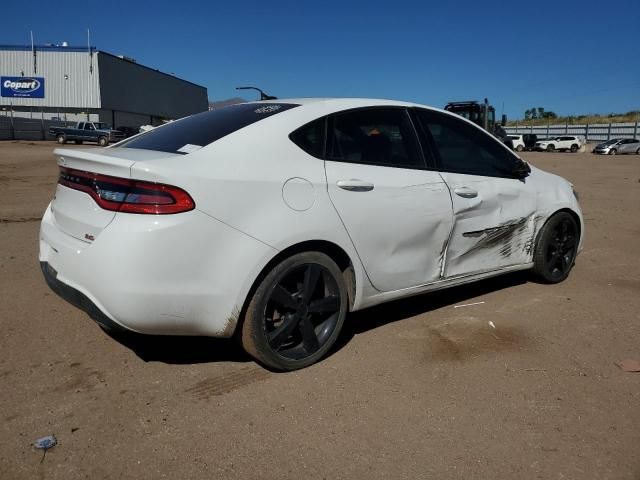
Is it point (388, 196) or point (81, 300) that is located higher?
point (388, 196)

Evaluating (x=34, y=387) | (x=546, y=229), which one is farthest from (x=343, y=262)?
(x=546, y=229)

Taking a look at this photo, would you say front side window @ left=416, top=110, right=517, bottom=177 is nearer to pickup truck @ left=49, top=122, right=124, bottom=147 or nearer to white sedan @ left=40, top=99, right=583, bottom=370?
white sedan @ left=40, top=99, right=583, bottom=370

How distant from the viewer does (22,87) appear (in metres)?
50.2

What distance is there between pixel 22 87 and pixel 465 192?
56347 millimetres

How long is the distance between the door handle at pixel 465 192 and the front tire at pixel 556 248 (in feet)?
3.51

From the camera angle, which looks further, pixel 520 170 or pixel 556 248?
pixel 556 248

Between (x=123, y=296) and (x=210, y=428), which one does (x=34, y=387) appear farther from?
(x=210, y=428)

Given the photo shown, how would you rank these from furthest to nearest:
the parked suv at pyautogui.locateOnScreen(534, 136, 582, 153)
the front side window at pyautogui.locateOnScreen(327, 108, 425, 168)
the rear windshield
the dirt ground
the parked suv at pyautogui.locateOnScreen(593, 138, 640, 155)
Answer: the parked suv at pyautogui.locateOnScreen(534, 136, 582, 153) < the parked suv at pyautogui.locateOnScreen(593, 138, 640, 155) < the front side window at pyautogui.locateOnScreen(327, 108, 425, 168) < the rear windshield < the dirt ground

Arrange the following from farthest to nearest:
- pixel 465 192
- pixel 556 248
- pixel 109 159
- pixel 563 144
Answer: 1. pixel 563 144
2. pixel 556 248
3. pixel 465 192
4. pixel 109 159

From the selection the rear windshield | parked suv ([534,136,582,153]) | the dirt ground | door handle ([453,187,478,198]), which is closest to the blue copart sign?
parked suv ([534,136,582,153])

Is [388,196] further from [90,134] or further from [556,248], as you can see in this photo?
[90,134]

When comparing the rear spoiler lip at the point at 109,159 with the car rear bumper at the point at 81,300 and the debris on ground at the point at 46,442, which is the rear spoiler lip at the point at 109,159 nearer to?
the car rear bumper at the point at 81,300

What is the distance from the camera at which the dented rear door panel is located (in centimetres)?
375

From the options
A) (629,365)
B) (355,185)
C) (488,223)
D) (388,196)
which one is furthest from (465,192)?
(629,365)
